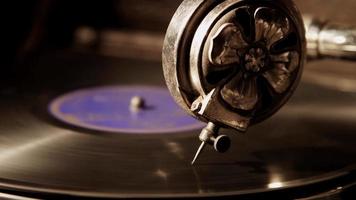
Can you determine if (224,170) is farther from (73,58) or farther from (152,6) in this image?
(152,6)

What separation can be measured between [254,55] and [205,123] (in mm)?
179

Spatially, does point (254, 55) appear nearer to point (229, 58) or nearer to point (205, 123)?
point (229, 58)

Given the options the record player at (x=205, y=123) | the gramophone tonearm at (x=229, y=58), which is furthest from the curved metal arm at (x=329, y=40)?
the gramophone tonearm at (x=229, y=58)

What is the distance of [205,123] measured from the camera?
34.2 inches

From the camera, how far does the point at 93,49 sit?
148 cm

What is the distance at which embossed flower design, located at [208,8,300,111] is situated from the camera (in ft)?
2.28

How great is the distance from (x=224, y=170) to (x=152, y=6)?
31.1 inches

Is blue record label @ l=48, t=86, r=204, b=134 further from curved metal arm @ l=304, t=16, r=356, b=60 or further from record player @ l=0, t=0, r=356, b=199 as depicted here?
curved metal arm @ l=304, t=16, r=356, b=60

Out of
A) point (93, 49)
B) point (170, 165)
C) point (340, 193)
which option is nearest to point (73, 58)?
point (93, 49)

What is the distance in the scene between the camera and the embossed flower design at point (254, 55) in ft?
2.28

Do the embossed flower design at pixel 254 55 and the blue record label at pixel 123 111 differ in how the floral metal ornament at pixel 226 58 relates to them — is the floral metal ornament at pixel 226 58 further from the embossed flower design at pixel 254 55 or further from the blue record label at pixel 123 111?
the blue record label at pixel 123 111

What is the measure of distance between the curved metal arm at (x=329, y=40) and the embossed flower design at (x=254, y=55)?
6.0 inches

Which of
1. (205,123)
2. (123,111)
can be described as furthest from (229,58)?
(123,111)

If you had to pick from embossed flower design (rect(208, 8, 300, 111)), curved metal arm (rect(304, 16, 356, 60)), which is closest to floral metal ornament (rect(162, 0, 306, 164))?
embossed flower design (rect(208, 8, 300, 111))
